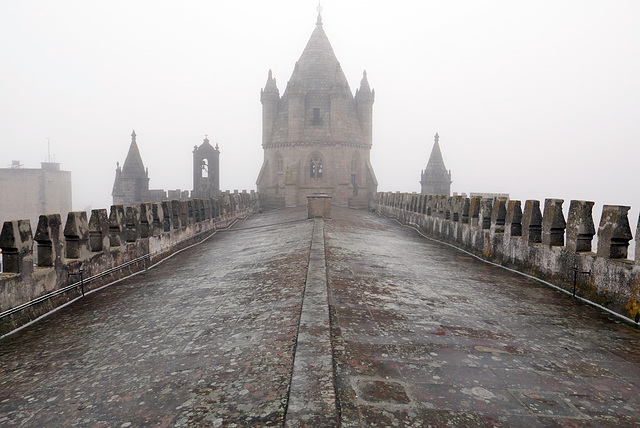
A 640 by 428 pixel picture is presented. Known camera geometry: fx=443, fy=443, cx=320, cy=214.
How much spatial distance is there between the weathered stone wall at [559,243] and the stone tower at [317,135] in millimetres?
20530

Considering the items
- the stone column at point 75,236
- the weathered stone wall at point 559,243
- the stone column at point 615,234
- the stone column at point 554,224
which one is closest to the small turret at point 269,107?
the weathered stone wall at point 559,243

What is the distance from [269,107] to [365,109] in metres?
7.75

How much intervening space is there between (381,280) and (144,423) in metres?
4.34

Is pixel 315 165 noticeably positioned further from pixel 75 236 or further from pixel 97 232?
pixel 75 236

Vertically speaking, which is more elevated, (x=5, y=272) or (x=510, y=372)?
(x=5, y=272)

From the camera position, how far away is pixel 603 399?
11.5 feet

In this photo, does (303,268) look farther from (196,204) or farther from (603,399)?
(196,204)

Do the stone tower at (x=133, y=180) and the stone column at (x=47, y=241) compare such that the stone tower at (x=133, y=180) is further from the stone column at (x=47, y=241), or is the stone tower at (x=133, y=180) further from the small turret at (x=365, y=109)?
the stone column at (x=47, y=241)

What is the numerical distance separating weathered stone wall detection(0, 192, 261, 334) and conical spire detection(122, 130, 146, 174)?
100.0ft

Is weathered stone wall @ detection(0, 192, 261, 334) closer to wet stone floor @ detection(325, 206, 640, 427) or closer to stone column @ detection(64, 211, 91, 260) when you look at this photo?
stone column @ detection(64, 211, 91, 260)

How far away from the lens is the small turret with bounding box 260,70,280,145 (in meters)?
35.6

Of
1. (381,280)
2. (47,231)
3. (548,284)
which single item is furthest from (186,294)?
(548,284)

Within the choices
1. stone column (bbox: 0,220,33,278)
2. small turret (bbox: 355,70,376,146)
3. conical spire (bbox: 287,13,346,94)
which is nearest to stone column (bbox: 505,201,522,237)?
stone column (bbox: 0,220,33,278)

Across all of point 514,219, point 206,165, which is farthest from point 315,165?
point 514,219
